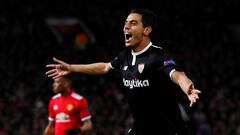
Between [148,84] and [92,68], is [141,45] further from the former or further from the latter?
[92,68]

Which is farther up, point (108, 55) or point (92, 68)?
point (92, 68)

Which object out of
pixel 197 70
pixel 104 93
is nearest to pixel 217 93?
pixel 197 70

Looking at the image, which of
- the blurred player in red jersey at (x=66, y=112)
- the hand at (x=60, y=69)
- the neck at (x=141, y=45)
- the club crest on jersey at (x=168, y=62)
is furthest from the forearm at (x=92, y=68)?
the blurred player in red jersey at (x=66, y=112)

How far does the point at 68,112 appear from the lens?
9242mm

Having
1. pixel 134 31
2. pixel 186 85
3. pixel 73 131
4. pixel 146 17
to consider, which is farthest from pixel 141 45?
pixel 73 131

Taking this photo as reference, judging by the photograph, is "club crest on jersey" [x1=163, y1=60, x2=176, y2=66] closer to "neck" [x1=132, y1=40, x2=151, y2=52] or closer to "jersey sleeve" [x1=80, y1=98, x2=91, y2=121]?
"neck" [x1=132, y1=40, x2=151, y2=52]

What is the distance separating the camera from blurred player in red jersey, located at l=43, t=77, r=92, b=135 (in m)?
9.15

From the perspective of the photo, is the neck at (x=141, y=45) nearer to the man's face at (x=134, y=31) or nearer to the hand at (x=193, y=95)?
the man's face at (x=134, y=31)

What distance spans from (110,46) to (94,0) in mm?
4229

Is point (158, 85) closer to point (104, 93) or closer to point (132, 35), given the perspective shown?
point (132, 35)

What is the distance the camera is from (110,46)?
22.3 meters

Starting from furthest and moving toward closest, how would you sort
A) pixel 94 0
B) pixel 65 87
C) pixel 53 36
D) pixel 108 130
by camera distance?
1. pixel 94 0
2. pixel 53 36
3. pixel 108 130
4. pixel 65 87

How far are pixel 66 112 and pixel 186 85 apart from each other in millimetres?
4074

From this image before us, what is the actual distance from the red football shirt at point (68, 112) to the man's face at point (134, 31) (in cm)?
316
